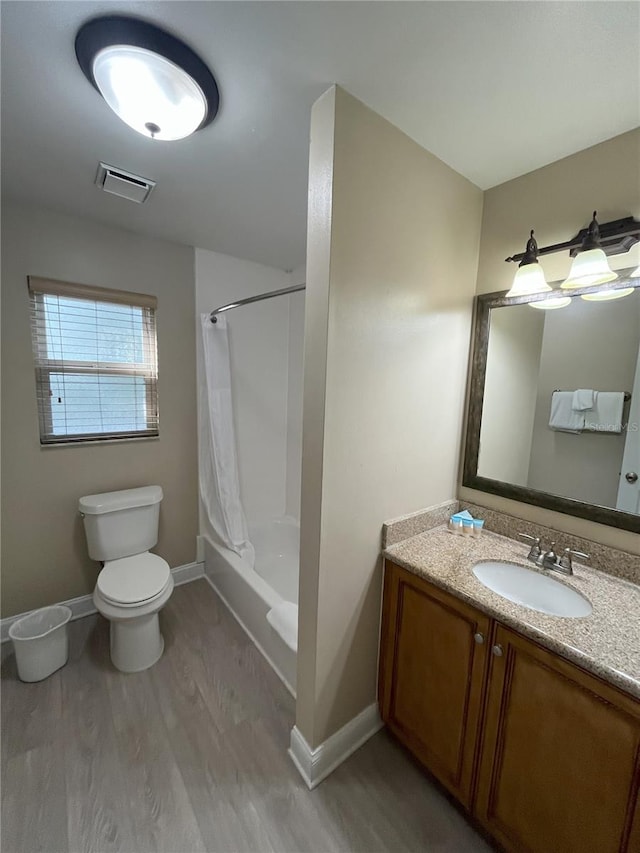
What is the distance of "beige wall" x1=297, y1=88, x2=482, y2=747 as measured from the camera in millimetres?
1056

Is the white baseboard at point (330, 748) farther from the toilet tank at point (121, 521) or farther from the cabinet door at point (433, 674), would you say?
the toilet tank at point (121, 521)

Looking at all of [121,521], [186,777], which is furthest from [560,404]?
[121,521]

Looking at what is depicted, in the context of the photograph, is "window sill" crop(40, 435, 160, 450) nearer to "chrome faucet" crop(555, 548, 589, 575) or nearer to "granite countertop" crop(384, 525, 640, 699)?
"granite countertop" crop(384, 525, 640, 699)

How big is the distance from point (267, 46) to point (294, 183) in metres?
0.61

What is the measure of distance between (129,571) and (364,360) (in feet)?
5.85

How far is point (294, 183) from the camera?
148 cm

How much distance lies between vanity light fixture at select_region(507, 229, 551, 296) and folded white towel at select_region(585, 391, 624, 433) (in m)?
0.49

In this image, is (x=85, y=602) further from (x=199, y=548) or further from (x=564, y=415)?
(x=564, y=415)

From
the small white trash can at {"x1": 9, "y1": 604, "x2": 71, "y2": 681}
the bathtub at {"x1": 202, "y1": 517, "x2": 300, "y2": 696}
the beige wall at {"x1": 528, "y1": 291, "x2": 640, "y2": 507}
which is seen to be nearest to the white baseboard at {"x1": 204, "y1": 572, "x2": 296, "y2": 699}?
the bathtub at {"x1": 202, "y1": 517, "x2": 300, "y2": 696}

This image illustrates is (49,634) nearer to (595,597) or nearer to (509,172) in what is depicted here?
(595,597)

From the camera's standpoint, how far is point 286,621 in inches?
64.2

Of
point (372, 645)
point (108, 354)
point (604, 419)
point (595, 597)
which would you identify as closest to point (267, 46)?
point (604, 419)

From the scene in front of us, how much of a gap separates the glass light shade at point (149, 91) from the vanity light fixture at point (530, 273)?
1.25 m

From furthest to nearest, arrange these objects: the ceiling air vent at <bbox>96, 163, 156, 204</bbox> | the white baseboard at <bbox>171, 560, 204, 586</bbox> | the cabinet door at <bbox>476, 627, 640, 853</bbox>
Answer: the white baseboard at <bbox>171, 560, 204, 586</bbox> < the ceiling air vent at <bbox>96, 163, 156, 204</bbox> < the cabinet door at <bbox>476, 627, 640, 853</bbox>
